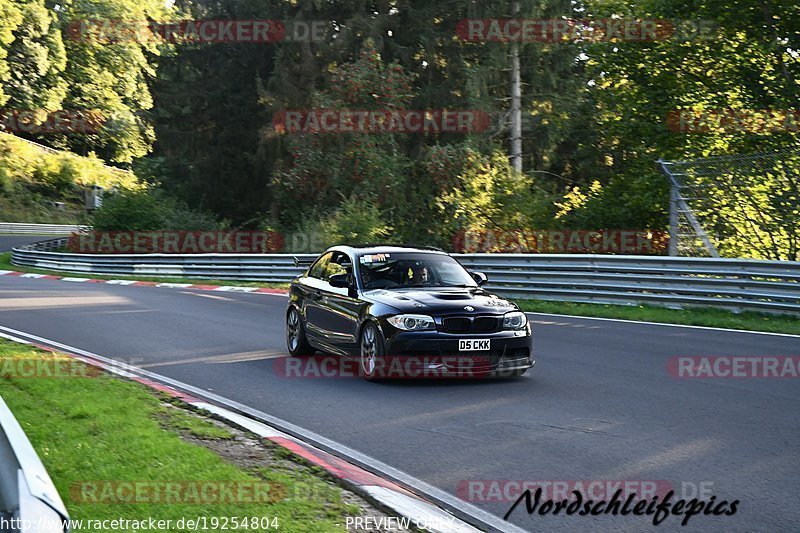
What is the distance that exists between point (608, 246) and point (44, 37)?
178 feet

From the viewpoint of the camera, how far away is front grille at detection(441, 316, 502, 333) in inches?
416

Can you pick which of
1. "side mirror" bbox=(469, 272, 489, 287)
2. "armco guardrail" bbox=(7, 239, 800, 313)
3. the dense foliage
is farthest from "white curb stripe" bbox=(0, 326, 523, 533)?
the dense foliage

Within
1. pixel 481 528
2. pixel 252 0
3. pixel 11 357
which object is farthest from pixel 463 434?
pixel 252 0

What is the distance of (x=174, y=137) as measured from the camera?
4641 cm

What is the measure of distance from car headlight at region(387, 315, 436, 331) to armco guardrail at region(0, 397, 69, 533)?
7.30m

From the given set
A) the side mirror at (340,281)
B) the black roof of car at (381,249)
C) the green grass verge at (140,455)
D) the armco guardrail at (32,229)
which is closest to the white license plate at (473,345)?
the side mirror at (340,281)

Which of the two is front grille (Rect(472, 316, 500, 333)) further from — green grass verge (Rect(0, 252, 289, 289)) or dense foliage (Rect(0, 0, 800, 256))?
green grass verge (Rect(0, 252, 289, 289))

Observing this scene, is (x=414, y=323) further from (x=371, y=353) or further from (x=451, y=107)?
(x=451, y=107)

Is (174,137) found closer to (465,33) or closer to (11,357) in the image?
(465,33)

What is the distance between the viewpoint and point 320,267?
1327 centimetres

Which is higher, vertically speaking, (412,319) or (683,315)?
(412,319)

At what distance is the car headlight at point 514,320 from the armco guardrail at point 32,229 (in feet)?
185

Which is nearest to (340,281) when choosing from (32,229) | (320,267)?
(320,267)

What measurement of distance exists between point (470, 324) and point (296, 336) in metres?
3.32
